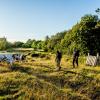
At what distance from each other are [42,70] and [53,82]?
7.15 m

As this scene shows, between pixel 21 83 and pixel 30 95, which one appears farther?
pixel 21 83

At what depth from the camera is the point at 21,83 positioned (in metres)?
26.3

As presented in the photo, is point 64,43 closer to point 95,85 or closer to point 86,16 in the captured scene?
point 86,16

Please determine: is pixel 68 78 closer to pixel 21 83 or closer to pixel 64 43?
pixel 21 83

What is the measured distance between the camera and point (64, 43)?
9062cm

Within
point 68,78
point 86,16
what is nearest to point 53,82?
point 68,78

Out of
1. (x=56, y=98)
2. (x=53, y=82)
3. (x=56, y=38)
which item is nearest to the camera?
(x=56, y=98)

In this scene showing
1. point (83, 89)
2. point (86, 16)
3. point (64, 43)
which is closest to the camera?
point (83, 89)

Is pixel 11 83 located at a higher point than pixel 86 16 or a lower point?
lower

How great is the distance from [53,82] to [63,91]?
3949mm

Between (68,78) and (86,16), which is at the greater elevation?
(86,16)

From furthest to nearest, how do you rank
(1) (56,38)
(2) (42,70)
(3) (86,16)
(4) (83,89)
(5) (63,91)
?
(1) (56,38)
(3) (86,16)
(2) (42,70)
(4) (83,89)
(5) (63,91)

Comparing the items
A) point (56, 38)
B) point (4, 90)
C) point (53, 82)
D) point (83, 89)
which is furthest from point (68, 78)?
point (56, 38)

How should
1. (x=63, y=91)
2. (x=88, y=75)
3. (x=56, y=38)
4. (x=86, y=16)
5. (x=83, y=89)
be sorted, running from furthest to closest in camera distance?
(x=56, y=38) < (x=86, y=16) < (x=88, y=75) < (x=83, y=89) < (x=63, y=91)
